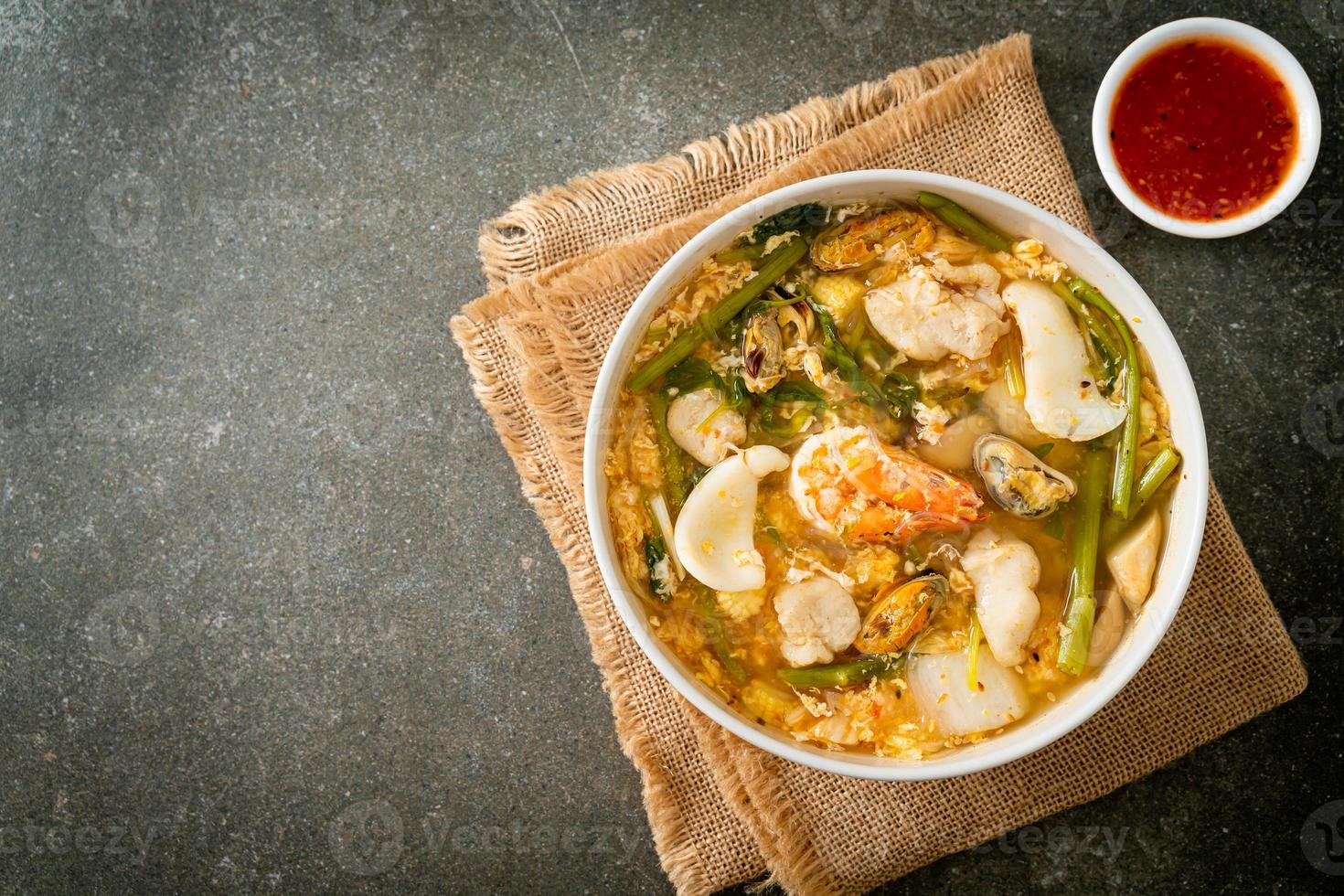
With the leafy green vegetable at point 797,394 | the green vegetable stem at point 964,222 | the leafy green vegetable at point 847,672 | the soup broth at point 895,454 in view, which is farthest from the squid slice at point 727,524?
the green vegetable stem at point 964,222

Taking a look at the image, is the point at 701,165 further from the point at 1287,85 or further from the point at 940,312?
the point at 1287,85

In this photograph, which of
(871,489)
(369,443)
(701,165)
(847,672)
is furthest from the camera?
(369,443)

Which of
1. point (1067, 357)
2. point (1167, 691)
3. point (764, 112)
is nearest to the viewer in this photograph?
point (1067, 357)

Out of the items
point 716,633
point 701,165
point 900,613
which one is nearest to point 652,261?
point 701,165

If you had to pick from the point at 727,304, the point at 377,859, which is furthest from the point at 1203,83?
the point at 377,859

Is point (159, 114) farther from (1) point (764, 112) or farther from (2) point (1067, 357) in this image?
(2) point (1067, 357)

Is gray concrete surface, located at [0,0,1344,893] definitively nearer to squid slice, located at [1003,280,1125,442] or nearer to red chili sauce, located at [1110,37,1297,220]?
red chili sauce, located at [1110,37,1297,220]

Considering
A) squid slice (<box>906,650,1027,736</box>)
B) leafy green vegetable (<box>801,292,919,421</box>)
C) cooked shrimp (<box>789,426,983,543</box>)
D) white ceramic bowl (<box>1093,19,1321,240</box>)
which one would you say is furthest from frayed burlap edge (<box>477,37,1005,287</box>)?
squid slice (<box>906,650,1027,736</box>)

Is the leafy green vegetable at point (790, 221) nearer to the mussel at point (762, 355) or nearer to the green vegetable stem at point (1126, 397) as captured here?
the mussel at point (762, 355)
